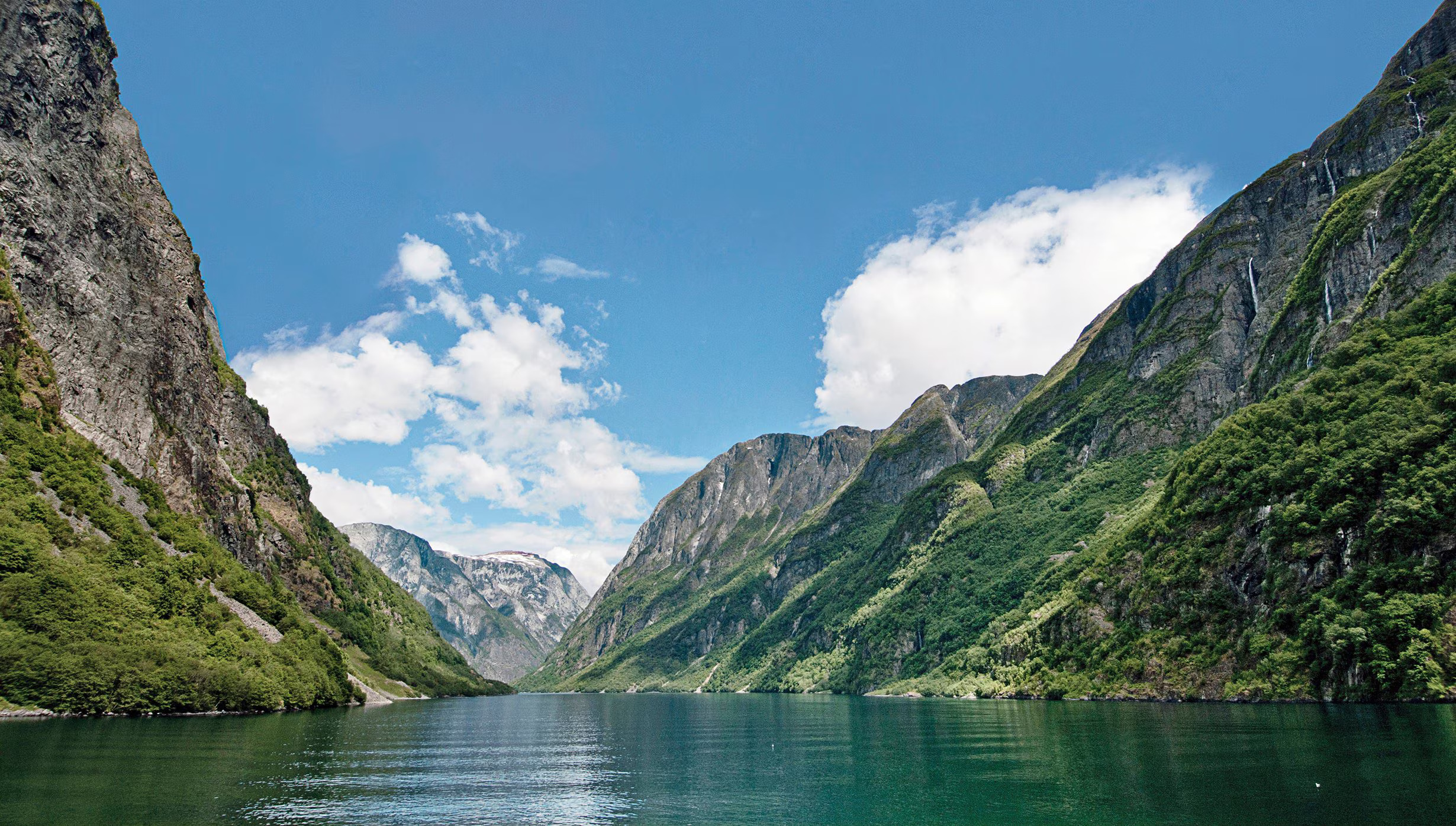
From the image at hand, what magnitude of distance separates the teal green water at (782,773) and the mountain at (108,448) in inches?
557

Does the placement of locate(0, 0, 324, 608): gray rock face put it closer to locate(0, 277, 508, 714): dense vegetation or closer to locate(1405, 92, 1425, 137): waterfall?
locate(0, 277, 508, 714): dense vegetation

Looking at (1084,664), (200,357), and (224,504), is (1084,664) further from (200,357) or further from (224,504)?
(200,357)

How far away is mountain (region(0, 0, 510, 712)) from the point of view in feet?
302

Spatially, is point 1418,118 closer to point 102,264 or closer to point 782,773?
point 782,773

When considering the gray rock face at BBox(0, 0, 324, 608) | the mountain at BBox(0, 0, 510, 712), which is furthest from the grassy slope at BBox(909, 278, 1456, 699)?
the gray rock face at BBox(0, 0, 324, 608)

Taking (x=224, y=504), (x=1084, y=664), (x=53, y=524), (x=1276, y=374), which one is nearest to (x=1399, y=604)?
(x=1084, y=664)

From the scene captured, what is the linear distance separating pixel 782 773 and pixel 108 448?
5215 inches

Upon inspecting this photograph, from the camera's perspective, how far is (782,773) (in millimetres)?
56812

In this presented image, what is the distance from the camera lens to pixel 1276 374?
534 feet

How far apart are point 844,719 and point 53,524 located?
11111 cm

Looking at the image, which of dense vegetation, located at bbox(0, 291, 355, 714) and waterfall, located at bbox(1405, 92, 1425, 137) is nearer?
dense vegetation, located at bbox(0, 291, 355, 714)

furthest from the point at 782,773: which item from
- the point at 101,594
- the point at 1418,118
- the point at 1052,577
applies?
the point at 1418,118

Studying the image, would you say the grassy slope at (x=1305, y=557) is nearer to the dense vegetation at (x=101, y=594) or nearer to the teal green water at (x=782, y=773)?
the teal green water at (x=782, y=773)

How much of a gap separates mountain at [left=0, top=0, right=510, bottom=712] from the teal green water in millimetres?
14148
